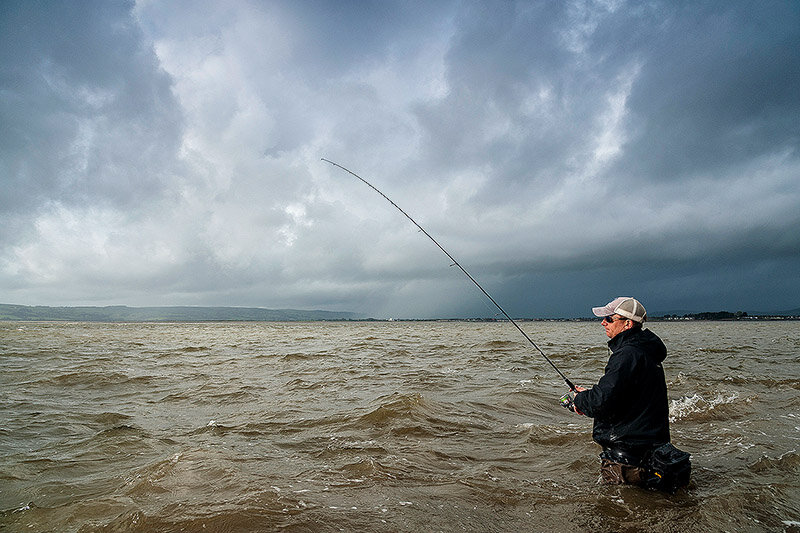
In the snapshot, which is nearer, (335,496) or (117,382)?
(335,496)

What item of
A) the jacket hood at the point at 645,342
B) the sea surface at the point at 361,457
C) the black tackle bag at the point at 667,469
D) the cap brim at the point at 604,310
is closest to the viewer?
the sea surface at the point at 361,457

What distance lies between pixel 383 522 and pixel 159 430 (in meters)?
5.64

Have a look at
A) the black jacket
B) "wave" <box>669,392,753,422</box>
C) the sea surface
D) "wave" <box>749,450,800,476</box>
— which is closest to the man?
the black jacket

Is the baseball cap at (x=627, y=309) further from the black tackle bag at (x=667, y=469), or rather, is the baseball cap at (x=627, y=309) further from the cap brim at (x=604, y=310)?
the black tackle bag at (x=667, y=469)

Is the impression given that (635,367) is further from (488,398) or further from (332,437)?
(488,398)

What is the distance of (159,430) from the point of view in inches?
307

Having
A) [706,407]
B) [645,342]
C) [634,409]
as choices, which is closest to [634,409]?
[634,409]

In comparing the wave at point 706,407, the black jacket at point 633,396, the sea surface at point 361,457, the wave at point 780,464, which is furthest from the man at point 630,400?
the wave at point 706,407

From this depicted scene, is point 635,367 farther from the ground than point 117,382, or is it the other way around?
point 635,367

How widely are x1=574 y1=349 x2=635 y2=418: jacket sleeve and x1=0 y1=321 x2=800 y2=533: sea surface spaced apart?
1029mm

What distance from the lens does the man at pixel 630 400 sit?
4.75 metres

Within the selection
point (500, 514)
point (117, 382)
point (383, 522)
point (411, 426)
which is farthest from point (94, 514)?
point (117, 382)

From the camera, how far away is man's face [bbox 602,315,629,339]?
508cm

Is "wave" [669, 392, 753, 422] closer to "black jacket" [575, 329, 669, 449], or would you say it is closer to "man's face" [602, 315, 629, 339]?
"black jacket" [575, 329, 669, 449]
